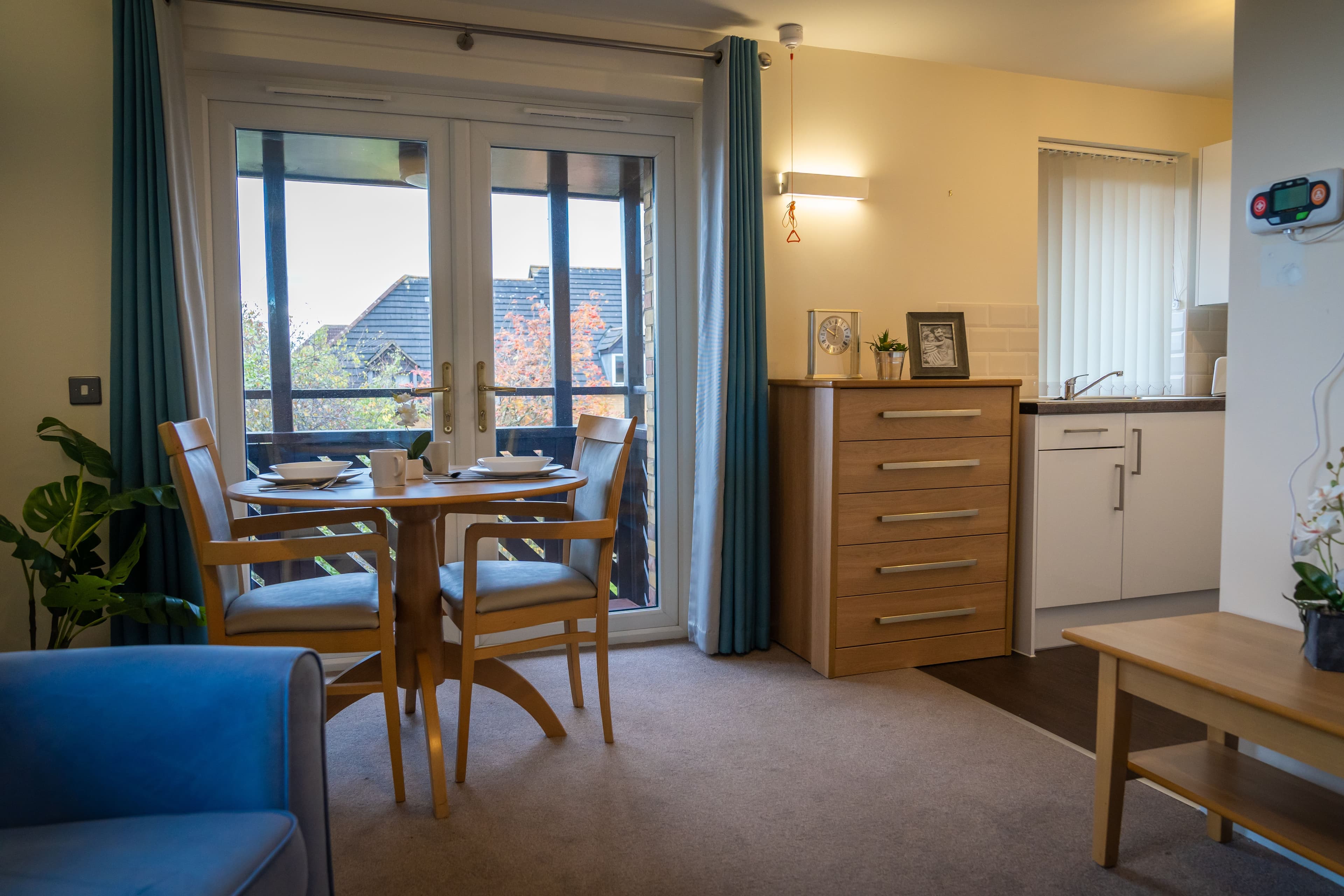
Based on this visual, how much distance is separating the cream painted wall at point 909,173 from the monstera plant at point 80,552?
91.5 inches

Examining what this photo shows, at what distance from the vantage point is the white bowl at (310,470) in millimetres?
2332

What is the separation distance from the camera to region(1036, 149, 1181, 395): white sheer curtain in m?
4.19

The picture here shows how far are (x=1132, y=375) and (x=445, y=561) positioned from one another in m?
3.43

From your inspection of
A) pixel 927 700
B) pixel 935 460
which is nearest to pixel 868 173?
pixel 935 460

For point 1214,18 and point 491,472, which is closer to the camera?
point 491,472

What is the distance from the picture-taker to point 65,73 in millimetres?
2746

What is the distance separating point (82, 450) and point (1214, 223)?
469cm

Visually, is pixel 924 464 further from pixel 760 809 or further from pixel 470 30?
pixel 470 30

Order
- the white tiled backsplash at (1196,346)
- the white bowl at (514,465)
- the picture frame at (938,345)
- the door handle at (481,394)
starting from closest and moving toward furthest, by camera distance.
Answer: the white bowl at (514,465)
the door handle at (481,394)
the picture frame at (938,345)
the white tiled backsplash at (1196,346)

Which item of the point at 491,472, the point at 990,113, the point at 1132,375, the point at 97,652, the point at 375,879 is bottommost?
the point at 375,879

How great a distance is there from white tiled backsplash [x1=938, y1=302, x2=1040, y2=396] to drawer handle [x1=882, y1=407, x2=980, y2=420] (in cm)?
75

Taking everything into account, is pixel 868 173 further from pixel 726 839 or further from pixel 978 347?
pixel 726 839

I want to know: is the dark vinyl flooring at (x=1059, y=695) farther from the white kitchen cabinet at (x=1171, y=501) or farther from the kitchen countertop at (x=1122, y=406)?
the kitchen countertop at (x=1122, y=406)

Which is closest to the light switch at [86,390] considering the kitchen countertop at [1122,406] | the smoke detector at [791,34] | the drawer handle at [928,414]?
the drawer handle at [928,414]
